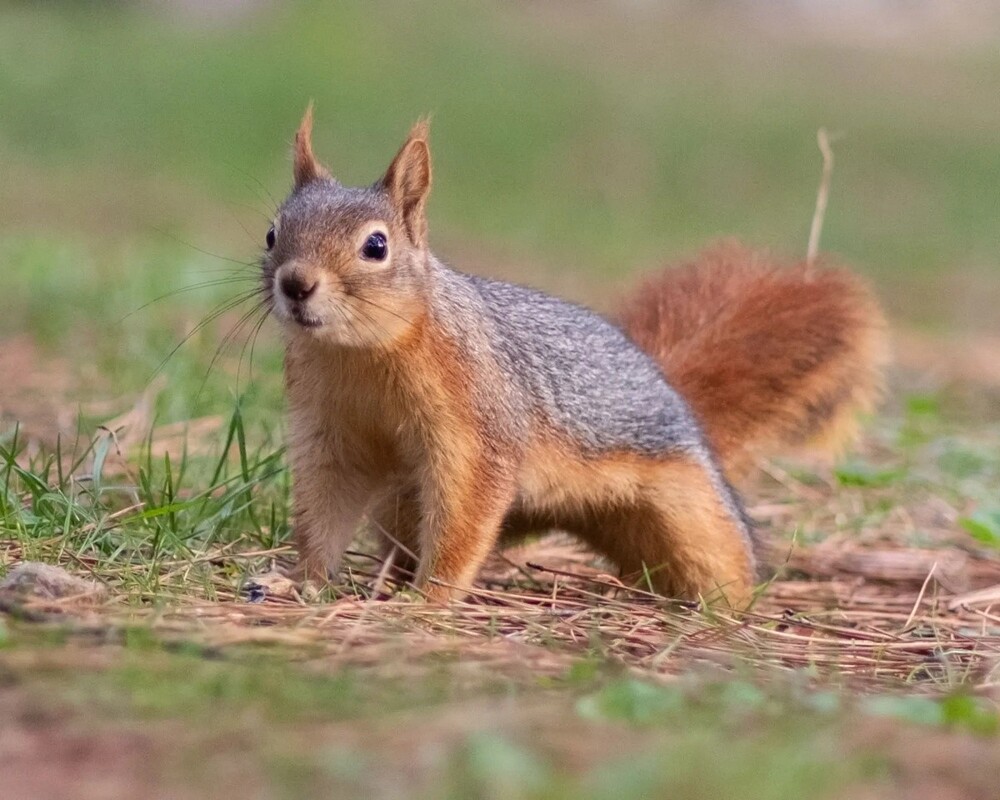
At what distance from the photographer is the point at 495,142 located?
1582 centimetres

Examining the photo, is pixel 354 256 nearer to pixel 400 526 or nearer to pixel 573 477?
pixel 400 526

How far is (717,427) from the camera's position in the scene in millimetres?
4055

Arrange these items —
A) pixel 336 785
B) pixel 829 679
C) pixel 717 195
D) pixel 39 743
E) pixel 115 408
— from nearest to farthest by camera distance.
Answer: pixel 336 785 → pixel 39 743 → pixel 829 679 → pixel 115 408 → pixel 717 195

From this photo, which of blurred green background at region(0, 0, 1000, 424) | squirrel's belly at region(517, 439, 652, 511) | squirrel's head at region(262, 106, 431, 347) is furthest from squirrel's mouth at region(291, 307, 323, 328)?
blurred green background at region(0, 0, 1000, 424)

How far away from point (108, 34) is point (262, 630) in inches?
664

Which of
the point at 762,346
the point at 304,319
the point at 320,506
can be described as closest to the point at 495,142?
the point at 762,346

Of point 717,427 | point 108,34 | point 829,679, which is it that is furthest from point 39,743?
point 108,34

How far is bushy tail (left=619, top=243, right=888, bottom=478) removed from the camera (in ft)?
13.2

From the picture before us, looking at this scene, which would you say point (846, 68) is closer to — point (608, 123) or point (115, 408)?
point (608, 123)

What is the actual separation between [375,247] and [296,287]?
0.25 meters

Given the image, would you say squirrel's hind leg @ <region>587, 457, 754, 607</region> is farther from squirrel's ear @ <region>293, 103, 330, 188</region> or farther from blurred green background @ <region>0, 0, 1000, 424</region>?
blurred green background @ <region>0, 0, 1000, 424</region>

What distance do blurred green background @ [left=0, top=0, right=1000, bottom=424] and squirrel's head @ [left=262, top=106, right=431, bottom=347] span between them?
2.60m

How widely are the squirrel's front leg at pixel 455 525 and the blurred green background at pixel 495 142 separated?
2.75 meters

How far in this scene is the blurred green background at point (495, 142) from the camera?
1029 cm
